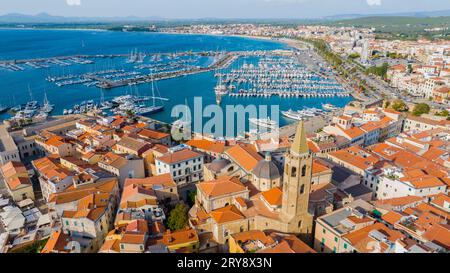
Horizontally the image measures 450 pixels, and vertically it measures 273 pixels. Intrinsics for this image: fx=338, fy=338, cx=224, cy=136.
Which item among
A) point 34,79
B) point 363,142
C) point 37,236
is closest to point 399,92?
point 363,142

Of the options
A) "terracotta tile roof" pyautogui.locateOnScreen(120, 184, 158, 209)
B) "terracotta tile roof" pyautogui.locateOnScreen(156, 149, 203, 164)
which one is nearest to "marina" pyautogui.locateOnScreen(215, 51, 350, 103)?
"terracotta tile roof" pyautogui.locateOnScreen(156, 149, 203, 164)

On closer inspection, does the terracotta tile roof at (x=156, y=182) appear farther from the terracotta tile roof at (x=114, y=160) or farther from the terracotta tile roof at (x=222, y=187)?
the terracotta tile roof at (x=222, y=187)

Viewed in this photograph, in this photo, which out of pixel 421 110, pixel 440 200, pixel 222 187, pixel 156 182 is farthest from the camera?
pixel 421 110

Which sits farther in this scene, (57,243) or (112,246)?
(57,243)

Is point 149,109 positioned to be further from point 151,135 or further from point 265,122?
point 151,135

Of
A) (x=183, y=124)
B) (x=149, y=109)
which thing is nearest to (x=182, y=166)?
(x=183, y=124)
